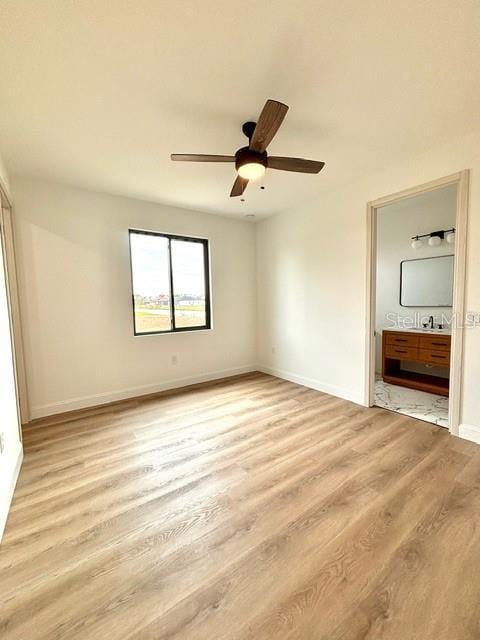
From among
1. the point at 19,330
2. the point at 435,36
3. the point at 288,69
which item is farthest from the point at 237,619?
the point at 19,330

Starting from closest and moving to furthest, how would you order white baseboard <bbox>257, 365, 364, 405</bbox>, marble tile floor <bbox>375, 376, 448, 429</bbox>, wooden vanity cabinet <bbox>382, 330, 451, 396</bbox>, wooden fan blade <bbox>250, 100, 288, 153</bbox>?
wooden fan blade <bbox>250, 100, 288, 153</bbox> → marble tile floor <bbox>375, 376, 448, 429</bbox> → white baseboard <bbox>257, 365, 364, 405</bbox> → wooden vanity cabinet <bbox>382, 330, 451, 396</bbox>

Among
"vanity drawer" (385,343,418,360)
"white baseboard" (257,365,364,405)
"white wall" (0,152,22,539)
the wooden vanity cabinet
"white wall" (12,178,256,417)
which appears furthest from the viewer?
"vanity drawer" (385,343,418,360)

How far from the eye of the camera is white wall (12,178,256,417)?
10.00ft

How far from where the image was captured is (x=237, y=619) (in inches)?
43.8

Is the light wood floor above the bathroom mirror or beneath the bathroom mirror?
beneath

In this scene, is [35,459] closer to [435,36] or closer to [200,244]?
[200,244]

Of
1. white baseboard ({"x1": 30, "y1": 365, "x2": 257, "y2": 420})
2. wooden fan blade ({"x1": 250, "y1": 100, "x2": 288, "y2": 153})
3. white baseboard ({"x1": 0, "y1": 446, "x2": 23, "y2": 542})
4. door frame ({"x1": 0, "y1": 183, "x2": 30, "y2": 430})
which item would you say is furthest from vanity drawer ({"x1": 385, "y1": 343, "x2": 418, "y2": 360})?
door frame ({"x1": 0, "y1": 183, "x2": 30, "y2": 430})

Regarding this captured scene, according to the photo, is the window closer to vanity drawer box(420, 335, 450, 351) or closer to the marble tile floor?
the marble tile floor

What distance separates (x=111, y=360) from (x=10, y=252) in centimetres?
159

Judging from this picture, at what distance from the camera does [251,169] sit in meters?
2.02

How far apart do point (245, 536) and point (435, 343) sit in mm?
3364

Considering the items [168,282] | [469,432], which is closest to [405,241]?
[469,432]

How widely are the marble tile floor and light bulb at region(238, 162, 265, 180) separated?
2868 millimetres

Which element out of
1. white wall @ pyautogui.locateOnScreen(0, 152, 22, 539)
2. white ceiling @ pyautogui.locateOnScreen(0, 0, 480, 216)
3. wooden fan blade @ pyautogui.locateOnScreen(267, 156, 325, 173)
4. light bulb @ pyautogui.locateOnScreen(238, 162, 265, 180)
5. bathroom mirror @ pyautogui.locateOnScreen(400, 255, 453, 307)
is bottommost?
white wall @ pyautogui.locateOnScreen(0, 152, 22, 539)
